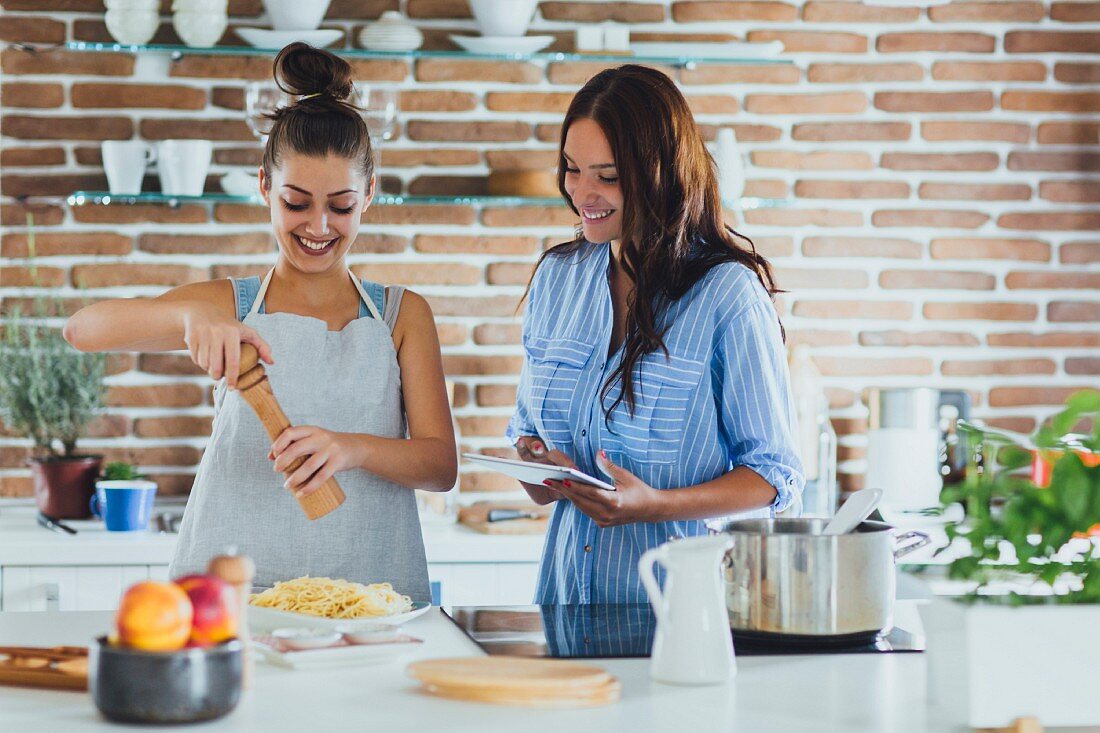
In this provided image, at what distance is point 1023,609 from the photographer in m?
1.17

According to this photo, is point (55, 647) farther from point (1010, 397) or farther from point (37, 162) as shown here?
point (1010, 397)

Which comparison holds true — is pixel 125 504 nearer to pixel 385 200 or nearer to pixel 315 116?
pixel 385 200

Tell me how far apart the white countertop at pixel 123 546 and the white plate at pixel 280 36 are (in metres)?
1.23

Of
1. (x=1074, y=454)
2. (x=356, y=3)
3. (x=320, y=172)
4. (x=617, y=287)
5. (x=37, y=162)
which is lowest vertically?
(x=1074, y=454)

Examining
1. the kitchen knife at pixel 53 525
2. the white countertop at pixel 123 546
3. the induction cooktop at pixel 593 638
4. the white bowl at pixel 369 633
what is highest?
the white bowl at pixel 369 633

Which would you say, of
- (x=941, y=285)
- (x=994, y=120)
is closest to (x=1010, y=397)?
(x=941, y=285)

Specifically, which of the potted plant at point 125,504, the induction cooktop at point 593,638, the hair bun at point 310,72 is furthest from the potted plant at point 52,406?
the induction cooktop at point 593,638

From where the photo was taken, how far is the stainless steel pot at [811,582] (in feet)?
4.69

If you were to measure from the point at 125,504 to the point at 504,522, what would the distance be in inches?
33.6

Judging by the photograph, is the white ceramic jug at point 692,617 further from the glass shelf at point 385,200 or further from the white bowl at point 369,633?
the glass shelf at point 385,200

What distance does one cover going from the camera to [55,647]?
4.54ft

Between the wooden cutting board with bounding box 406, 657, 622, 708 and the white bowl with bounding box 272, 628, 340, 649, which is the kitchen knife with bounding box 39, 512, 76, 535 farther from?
the wooden cutting board with bounding box 406, 657, 622, 708

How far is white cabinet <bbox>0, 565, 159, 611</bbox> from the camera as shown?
266 centimetres

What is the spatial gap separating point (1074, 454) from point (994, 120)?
7.96 ft
